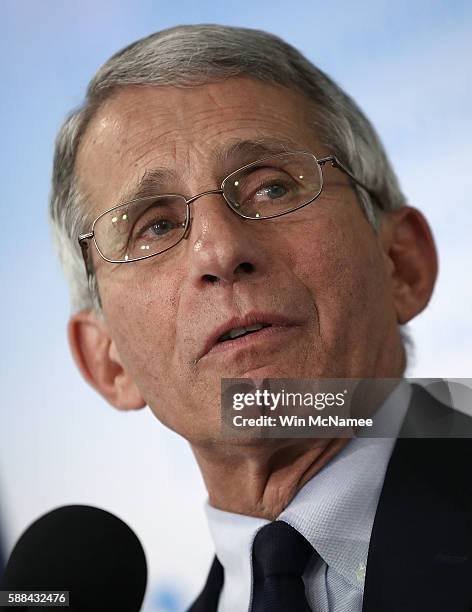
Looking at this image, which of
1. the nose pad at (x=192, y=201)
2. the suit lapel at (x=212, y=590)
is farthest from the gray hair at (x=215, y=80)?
the suit lapel at (x=212, y=590)

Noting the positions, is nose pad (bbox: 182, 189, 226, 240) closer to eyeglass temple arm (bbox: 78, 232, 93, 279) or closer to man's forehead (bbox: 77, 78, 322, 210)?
man's forehead (bbox: 77, 78, 322, 210)

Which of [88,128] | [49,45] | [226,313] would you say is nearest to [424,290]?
[226,313]

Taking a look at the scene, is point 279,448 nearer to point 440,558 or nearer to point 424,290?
point 440,558

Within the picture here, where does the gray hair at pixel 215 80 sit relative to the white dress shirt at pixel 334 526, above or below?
above

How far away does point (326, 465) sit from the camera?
59.8 inches

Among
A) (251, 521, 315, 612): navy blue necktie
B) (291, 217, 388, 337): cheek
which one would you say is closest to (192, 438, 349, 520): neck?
(251, 521, 315, 612): navy blue necktie

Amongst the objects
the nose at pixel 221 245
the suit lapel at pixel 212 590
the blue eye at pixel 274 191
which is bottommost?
the suit lapel at pixel 212 590

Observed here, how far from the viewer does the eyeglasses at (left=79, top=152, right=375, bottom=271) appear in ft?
4.96

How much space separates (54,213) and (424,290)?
0.82 m

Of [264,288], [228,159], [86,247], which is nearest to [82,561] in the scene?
[264,288]

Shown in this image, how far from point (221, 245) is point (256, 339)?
17 centimetres

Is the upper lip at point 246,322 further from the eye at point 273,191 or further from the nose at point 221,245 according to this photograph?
the eye at point 273,191

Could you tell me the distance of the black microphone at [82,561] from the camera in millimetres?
1334

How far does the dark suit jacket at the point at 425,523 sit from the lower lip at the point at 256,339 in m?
0.29
